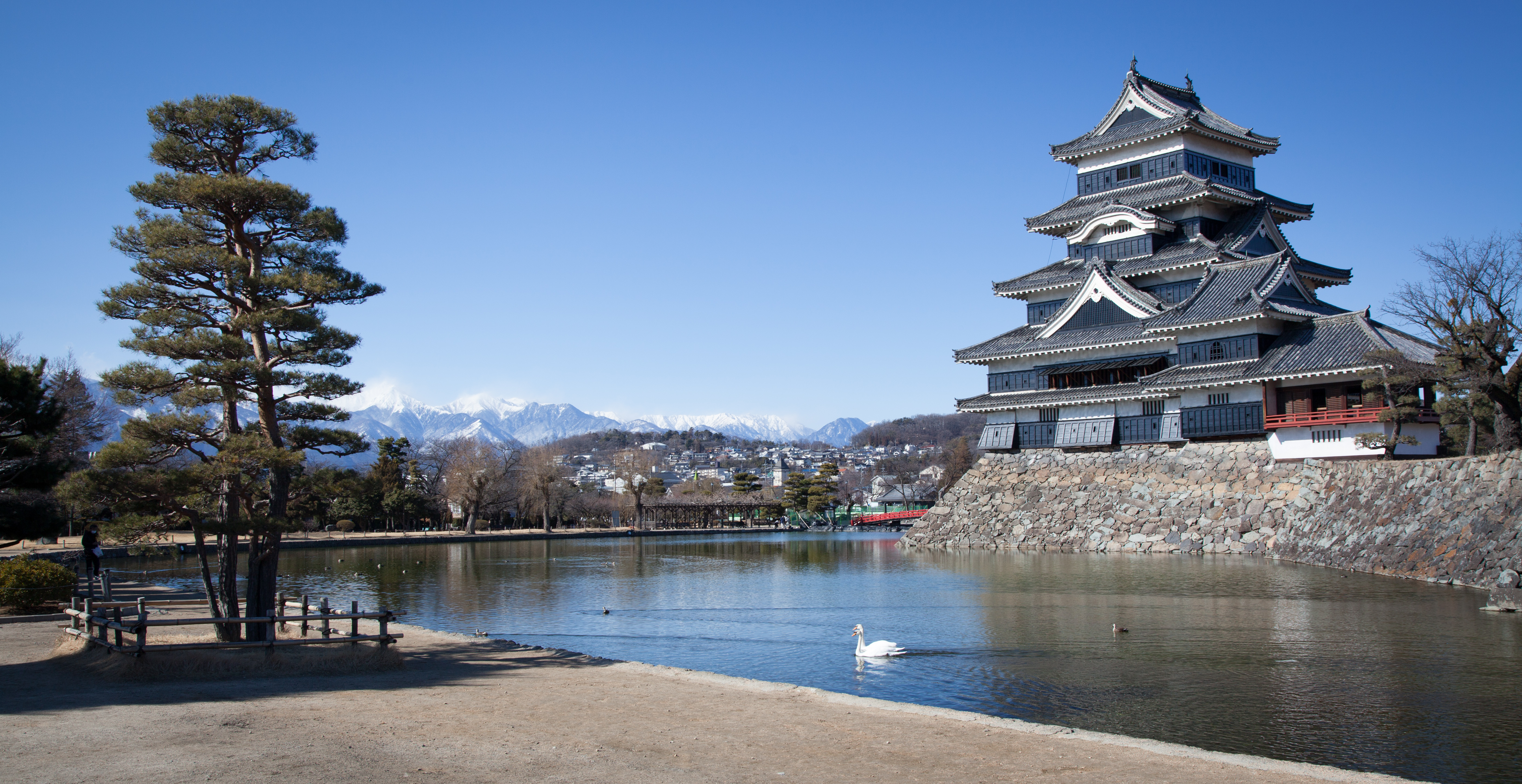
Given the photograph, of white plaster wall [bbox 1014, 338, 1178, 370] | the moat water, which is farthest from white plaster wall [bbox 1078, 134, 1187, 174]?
the moat water

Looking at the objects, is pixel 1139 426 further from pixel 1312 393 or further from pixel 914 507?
pixel 914 507

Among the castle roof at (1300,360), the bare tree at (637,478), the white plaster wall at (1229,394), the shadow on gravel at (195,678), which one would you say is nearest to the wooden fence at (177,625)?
the shadow on gravel at (195,678)

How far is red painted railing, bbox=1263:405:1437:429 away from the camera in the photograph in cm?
3641

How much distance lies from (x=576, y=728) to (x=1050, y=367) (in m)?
41.8

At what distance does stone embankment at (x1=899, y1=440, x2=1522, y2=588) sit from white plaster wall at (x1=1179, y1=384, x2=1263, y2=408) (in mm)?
1775

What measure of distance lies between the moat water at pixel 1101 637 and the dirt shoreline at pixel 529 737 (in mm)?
2386

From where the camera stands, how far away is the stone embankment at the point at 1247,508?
91.4ft

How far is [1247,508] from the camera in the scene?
39875 millimetres

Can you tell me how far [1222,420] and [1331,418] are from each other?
201 inches

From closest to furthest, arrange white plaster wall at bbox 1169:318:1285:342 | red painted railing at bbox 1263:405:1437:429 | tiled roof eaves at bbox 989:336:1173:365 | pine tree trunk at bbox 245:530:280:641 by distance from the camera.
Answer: pine tree trunk at bbox 245:530:280:641 < red painted railing at bbox 1263:405:1437:429 < white plaster wall at bbox 1169:318:1285:342 < tiled roof eaves at bbox 989:336:1173:365

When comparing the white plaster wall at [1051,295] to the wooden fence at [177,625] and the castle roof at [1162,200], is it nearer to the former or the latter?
the castle roof at [1162,200]

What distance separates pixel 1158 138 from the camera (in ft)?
163

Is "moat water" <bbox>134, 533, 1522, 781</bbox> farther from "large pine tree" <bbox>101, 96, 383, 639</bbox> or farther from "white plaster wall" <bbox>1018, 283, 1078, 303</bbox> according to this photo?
"white plaster wall" <bbox>1018, 283, 1078, 303</bbox>

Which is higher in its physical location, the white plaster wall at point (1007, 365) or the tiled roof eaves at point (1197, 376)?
the white plaster wall at point (1007, 365)
